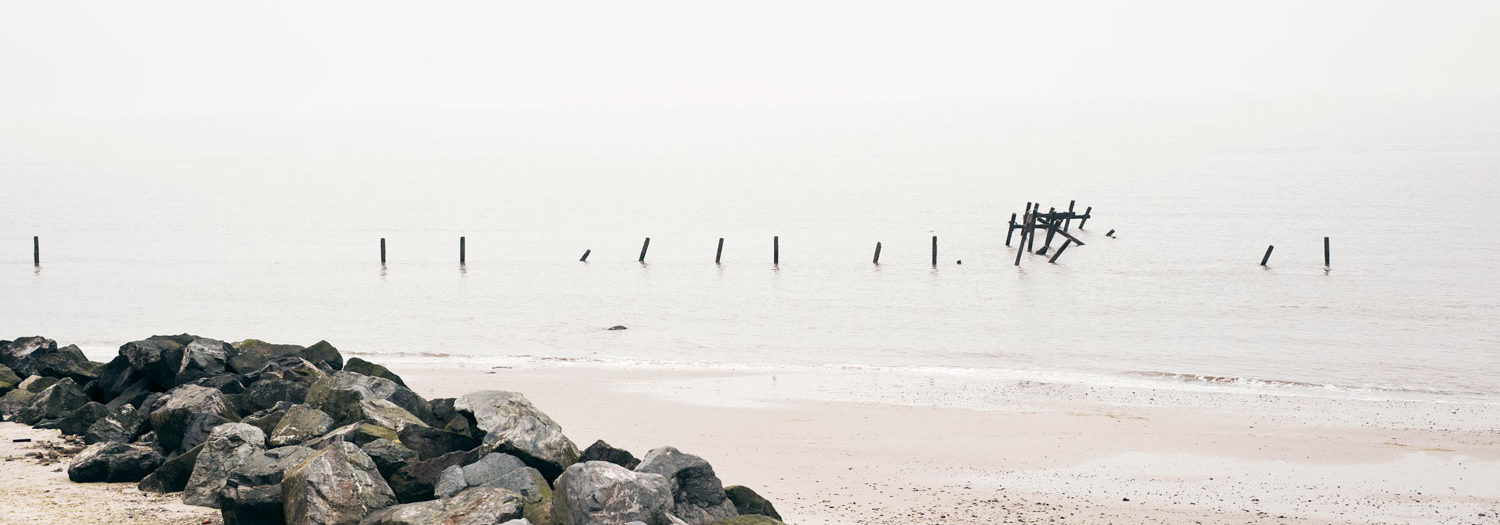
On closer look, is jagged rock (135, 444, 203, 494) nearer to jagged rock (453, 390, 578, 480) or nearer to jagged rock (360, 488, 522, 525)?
jagged rock (453, 390, 578, 480)

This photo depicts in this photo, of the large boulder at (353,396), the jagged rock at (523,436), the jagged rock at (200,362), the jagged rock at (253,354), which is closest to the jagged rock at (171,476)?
the large boulder at (353,396)

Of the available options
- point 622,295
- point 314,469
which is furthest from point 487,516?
point 622,295

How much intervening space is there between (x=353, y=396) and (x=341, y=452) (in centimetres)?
248

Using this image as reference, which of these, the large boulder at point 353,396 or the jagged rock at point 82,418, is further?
the jagged rock at point 82,418

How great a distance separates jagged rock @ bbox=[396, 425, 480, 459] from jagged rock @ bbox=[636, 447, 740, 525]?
211cm

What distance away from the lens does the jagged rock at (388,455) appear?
1198cm

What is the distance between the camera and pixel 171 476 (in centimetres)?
1261

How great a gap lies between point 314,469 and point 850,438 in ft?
25.3

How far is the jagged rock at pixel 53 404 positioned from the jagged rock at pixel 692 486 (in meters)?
8.37

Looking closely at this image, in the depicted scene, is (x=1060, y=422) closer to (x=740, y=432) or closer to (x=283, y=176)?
(x=740, y=432)

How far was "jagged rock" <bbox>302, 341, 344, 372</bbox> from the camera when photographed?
57.1ft

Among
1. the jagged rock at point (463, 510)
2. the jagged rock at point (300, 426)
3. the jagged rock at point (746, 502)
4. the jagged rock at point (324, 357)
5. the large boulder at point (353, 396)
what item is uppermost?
the jagged rock at point (324, 357)

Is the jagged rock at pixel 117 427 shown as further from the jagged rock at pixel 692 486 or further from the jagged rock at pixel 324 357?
the jagged rock at pixel 692 486

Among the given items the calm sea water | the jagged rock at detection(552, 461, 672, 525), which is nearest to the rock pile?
the jagged rock at detection(552, 461, 672, 525)
